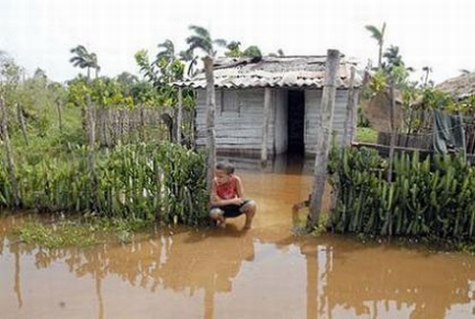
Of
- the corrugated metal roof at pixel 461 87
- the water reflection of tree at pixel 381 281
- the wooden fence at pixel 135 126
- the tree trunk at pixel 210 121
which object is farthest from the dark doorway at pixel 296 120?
the water reflection of tree at pixel 381 281

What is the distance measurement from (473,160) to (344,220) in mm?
2647

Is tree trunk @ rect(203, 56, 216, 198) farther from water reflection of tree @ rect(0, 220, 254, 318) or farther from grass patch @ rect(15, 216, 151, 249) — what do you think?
grass patch @ rect(15, 216, 151, 249)

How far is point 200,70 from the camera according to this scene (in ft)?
56.6

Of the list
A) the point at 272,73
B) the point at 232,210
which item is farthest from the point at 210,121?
the point at 272,73

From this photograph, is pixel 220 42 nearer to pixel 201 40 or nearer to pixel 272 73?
pixel 201 40

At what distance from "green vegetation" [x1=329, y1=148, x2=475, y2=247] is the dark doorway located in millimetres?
10575

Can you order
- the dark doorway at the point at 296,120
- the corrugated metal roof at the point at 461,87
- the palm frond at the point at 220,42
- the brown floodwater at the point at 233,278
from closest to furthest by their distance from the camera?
the brown floodwater at the point at 233,278, the corrugated metal roof at the point at 461,87, the dark doorway at the point at 296,120, the palm frond at the point at 220,42

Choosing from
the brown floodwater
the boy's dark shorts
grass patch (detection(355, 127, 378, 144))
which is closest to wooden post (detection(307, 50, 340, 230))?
the brown floodwater

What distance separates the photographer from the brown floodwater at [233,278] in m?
5.11

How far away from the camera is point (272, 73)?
14.8m

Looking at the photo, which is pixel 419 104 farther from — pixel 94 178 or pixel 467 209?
pixel 94 178

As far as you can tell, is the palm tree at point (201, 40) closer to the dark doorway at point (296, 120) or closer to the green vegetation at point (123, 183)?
the dark doorway at point (296, 120)

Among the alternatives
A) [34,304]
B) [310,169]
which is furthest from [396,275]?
[310,169]

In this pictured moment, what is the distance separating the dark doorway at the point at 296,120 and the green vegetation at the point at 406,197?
10.6 meters
